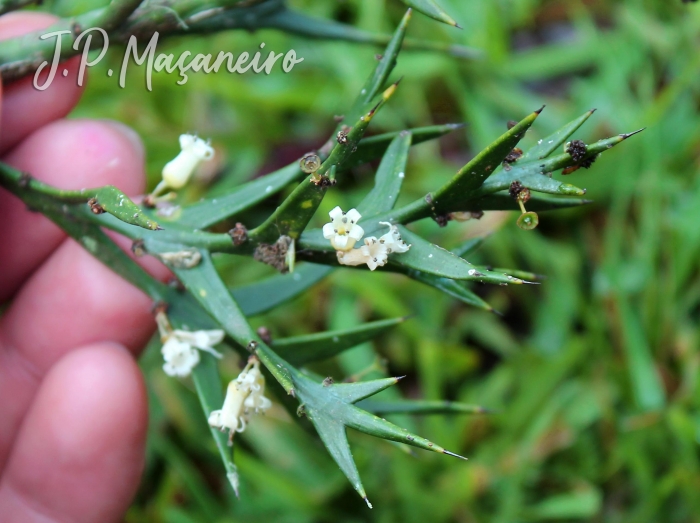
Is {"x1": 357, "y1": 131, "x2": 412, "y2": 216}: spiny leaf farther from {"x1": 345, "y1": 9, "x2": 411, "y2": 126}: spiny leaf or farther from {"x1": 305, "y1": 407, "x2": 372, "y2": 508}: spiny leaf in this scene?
{"x1": 305, "y1": 407, "x2": 372, "y2": 508}: spiny leaf

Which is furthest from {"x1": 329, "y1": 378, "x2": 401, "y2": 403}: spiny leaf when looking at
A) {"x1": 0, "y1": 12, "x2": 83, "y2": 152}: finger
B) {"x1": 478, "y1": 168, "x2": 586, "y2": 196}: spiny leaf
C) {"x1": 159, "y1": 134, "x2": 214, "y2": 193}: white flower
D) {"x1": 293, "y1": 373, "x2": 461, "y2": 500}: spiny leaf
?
{"x1": 0, "y1": 12, "x2": 83, "y2": 152}: finger

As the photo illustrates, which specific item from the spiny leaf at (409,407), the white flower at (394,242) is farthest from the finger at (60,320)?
the white flower at (394,242)

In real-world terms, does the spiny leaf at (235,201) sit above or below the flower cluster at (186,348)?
above

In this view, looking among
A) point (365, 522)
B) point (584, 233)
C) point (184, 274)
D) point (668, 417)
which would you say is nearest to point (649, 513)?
point (668, 417)

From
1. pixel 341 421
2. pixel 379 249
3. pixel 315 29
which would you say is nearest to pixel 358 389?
pixel 341 421

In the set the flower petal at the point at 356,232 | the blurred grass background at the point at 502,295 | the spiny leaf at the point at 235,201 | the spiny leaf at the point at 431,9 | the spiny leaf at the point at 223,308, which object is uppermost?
the spiny leaf at the point at 431,9

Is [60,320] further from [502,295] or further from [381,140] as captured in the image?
[502,295]

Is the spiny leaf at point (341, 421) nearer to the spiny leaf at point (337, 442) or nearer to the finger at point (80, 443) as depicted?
the spiny leaf at point (337, 442)
